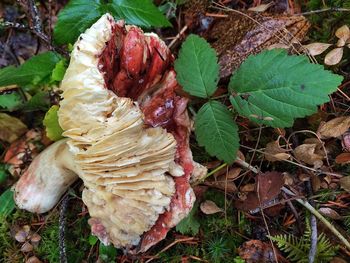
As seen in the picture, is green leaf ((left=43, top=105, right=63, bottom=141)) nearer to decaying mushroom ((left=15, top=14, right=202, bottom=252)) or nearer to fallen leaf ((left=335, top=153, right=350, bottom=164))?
decaying mushroom ((left=15, top=14, right=202, bottom=252))

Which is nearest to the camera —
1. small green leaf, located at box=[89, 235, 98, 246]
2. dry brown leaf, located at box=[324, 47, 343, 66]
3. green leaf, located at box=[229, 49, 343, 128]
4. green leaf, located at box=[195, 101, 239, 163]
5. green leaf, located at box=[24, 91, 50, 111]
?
green leaf, located at box=[229, 49, 343, 128]

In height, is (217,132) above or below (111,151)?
below

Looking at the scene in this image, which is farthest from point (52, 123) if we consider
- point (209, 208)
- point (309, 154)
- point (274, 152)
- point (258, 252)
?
point (309, 154)

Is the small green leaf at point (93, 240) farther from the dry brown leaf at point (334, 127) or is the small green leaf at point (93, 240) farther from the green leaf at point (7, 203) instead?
the dry brown leaf at point (334, 127)

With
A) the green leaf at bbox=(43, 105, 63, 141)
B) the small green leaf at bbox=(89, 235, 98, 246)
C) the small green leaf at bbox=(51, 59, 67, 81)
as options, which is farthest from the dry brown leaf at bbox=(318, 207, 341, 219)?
the small green leaf at bbox=(51, 59, 67, 81)

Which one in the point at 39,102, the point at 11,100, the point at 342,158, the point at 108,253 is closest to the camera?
the point at 342,158

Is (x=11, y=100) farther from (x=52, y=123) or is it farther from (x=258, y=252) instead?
(x=258, y=252)

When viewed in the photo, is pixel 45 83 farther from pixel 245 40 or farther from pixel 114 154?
pixel 245 40
